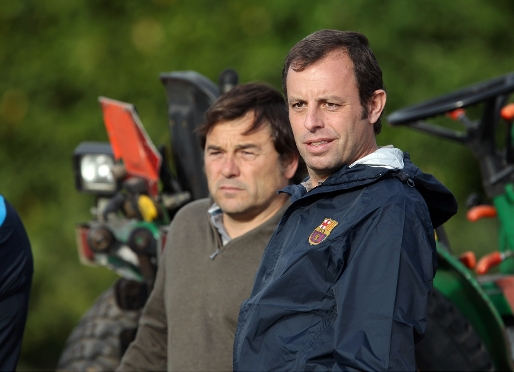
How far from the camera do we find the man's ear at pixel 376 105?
1.97 meters

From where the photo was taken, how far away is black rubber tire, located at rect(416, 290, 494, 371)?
318 cm

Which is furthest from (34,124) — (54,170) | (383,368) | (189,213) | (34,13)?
(383,368)

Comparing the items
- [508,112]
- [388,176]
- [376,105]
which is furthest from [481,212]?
[388,176]

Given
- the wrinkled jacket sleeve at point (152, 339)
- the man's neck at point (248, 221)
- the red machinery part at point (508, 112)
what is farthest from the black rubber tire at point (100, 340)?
the red machinery part at point (508, 112)

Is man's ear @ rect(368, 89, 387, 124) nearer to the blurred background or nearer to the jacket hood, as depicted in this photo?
the jacket hood

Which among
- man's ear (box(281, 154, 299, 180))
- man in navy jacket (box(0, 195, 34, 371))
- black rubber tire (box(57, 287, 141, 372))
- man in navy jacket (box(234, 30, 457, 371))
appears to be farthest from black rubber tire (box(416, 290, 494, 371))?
black rubber tire (box(57, 287, 141, 372))

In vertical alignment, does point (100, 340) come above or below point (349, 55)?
below

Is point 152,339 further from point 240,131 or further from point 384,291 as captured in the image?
point 384,291

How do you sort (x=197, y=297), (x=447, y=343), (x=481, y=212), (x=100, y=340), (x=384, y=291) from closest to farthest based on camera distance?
(x=384, y=291), (x=197, y=297), (x=447, y=343), (x=481, y=212), (x=100, y=340)

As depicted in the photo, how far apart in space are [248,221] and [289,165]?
0.75 feet

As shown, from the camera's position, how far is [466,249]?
621 centimetres

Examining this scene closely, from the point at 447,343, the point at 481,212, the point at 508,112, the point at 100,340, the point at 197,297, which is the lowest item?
the point at 100,340

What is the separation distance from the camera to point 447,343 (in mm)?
3201

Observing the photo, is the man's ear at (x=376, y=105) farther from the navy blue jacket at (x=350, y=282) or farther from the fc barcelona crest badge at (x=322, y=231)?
the fc barcelona crest badge at (x=322, y=231)
